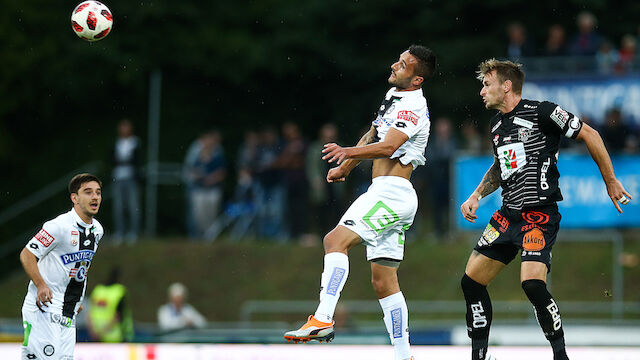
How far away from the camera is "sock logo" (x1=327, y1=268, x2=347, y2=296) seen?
8250mm

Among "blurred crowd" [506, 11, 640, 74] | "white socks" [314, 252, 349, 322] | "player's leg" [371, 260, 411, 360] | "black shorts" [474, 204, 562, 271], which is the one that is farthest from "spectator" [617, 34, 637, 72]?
"white socks" [314, 252, 349, 322]

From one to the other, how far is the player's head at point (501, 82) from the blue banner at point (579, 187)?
770cm

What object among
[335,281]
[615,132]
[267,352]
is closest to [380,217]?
[335,281]

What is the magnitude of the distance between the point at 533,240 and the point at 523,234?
99 millimetres

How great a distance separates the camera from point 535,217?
8555mm

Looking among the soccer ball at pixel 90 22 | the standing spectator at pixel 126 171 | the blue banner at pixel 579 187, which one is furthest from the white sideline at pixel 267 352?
the standing spectator at pixel 126 171

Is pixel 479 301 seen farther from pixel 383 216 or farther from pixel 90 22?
pixel 90 22

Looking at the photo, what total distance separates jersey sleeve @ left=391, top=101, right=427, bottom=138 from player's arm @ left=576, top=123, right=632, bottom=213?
1.28 m

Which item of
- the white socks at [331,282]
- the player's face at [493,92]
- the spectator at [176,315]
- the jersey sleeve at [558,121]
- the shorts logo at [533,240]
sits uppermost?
the player's face at [493,92]

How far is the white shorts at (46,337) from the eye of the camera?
8977 millimetres

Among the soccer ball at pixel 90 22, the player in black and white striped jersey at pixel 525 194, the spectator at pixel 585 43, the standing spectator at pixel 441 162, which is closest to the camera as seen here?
the player in black and white striped jersey at pixel 525 194

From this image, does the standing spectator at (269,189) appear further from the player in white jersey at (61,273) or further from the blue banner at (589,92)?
the player in white jersey at (61,273)

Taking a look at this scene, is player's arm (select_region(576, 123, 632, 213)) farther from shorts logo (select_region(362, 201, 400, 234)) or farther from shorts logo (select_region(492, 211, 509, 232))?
shorts logo (select_region(362, 201, 400, 234))

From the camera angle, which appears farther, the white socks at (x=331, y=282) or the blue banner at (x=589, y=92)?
the blue banner at (x=589, y=92)
